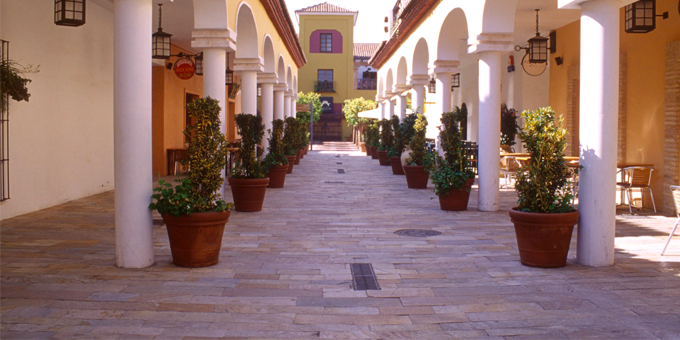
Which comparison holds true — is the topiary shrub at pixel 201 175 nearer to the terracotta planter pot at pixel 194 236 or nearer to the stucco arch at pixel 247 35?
the terracotta planter pot at pixel 194 236

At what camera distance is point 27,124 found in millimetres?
9891

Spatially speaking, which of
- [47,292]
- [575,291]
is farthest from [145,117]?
[575,291]

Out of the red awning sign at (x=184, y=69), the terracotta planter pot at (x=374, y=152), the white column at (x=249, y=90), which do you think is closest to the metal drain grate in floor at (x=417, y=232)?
the white column at (x=249, y=90)

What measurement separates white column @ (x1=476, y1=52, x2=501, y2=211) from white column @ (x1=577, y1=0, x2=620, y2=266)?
12.9 ft

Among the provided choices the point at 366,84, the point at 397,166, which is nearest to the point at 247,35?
the point at 397,166

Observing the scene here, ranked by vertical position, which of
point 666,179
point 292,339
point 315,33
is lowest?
point 292,339

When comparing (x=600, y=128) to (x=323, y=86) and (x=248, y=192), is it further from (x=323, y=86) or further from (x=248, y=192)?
(x=323, y=86)

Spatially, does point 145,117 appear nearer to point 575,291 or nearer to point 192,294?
point 192,294

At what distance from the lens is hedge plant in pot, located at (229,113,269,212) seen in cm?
1023

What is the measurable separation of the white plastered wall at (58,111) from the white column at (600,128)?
327 inches

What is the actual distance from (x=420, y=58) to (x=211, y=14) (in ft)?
31.1

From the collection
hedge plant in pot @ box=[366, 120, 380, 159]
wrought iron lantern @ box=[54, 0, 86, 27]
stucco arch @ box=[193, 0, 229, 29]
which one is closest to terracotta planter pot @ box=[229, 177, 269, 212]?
stucco arch @ box=[193, 0, 229, 29]

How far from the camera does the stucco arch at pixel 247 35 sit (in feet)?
42.5

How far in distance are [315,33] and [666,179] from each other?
38.8m
